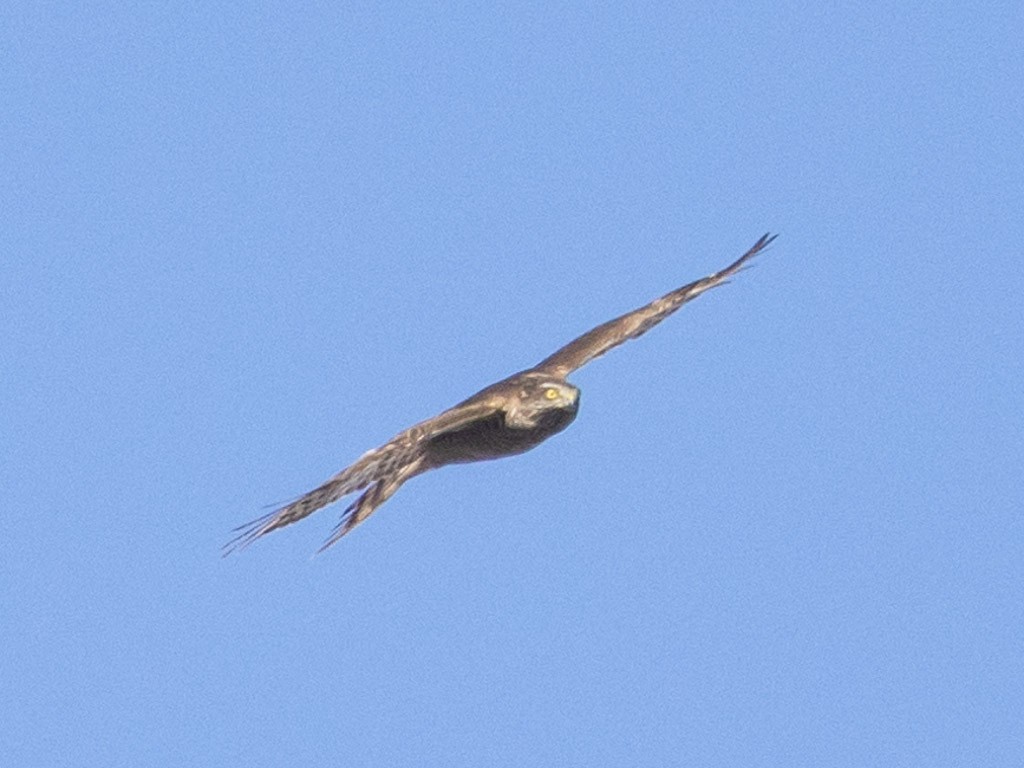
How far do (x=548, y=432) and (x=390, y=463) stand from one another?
1516 mm

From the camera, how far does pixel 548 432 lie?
20578 mm

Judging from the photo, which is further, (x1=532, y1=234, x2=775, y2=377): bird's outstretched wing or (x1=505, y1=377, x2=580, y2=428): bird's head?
(x1=532, y1=234, x2=775, y2=377): bird's outstretched wing

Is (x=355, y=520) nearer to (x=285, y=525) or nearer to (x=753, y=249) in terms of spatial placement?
(x=285, y=525)

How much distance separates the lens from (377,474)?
19656 mm

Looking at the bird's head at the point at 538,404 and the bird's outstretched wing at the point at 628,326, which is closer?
the bird's head at the point at 538,404

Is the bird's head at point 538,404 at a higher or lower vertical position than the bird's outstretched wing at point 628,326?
lower

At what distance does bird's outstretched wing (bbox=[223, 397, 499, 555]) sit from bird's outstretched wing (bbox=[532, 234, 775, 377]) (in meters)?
1.63

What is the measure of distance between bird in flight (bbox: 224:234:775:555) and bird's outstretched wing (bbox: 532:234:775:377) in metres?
0.27

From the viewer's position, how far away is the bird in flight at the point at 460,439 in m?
19.3

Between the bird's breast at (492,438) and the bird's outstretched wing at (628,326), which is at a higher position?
the bird's outstretched wing at (628,326)

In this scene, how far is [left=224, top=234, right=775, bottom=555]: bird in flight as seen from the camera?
1928cm

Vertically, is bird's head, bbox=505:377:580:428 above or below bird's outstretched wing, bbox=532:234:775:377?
below

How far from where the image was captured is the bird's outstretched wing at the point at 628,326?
2206cm

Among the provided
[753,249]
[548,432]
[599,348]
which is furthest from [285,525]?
[753,249]
